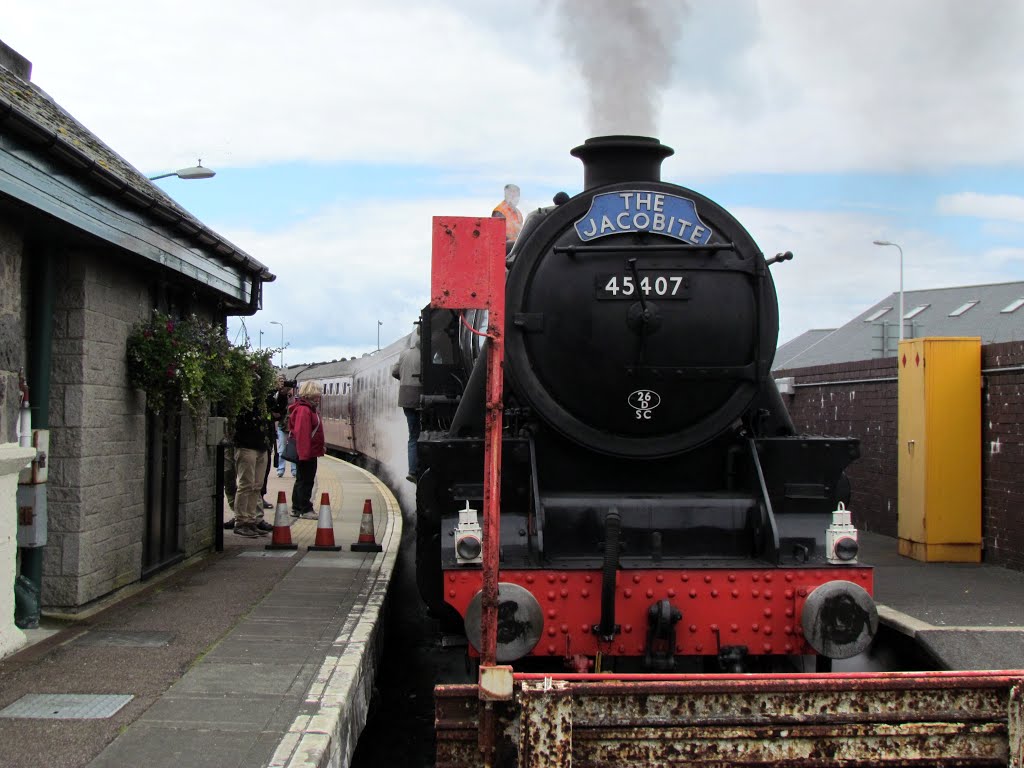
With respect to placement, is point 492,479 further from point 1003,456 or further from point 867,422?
point 867,422

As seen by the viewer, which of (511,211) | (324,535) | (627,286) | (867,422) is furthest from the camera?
(867,422)

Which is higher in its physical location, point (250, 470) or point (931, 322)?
point (931, 322)

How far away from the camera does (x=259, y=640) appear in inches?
218

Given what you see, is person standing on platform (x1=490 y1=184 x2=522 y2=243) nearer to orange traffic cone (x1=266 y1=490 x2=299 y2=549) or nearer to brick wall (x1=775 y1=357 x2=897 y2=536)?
orange traffic cone (x1=266 y1=490 x2=299 y2=549)

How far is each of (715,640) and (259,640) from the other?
257 centimetres

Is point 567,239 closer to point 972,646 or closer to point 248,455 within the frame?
point 972,646

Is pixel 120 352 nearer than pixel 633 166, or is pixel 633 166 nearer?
pixel 633 166

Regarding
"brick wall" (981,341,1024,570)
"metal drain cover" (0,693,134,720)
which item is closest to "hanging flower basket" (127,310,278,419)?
"metal drain cover" (0,693,134,720)

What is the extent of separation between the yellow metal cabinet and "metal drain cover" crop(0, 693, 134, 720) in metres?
6.88

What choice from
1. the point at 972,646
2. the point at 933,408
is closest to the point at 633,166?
the point at 972,646

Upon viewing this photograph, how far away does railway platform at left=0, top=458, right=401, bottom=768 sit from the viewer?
383cm

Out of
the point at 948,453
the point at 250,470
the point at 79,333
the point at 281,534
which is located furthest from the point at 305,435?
the point at 948,453

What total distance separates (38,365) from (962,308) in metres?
32.1

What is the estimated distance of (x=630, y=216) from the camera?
190 inches
